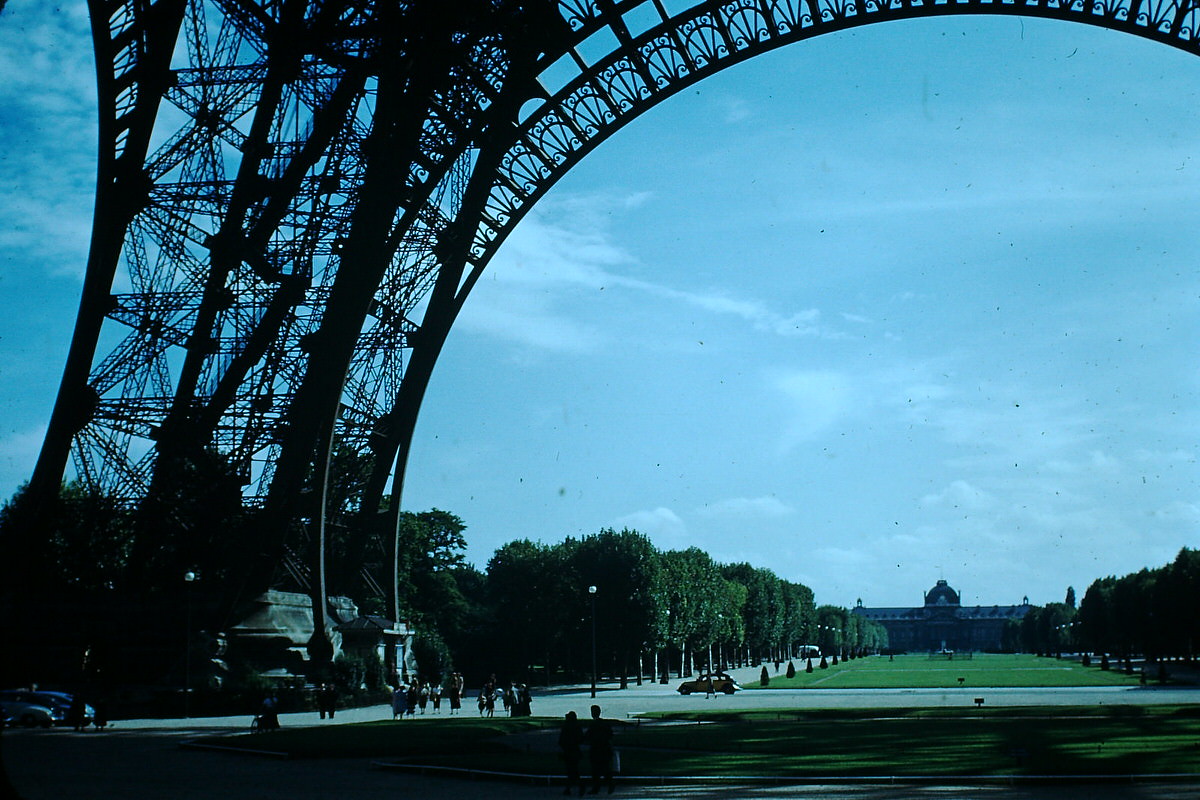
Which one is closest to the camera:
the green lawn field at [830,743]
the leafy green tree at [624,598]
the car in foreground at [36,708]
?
the green lawn field at [830,743]

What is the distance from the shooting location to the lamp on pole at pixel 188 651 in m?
41.3

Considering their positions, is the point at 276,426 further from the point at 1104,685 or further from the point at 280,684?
the point at 1104,685

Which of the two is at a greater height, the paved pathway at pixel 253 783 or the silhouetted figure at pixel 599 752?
the silhouetted figure at pixel 599 752

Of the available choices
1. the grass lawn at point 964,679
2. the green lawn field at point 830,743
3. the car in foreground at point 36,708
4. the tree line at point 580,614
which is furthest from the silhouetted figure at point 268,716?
the grass lawn at point 964,679

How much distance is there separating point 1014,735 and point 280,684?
Answer: 1072 inches

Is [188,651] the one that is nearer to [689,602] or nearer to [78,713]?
[78,713]

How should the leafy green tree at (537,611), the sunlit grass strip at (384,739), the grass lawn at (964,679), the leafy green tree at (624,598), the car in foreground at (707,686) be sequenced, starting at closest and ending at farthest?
the sunlit grass strip at (384,739)
the car in foreground at (707,686)
the grass lawn at (964,679)
the leafy green tree at (624,598)
the leafy green tree at (537,611)

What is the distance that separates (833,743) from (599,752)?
412 inches

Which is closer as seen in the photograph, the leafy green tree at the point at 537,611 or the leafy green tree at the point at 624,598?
the leafy green tree at the point at 624,598

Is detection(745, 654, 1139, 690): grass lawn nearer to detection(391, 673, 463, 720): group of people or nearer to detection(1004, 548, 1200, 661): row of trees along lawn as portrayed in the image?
detection(1004, 548, 1200, 661): row of trees along lawn

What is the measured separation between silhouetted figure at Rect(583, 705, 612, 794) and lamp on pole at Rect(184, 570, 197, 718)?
24.6 metres

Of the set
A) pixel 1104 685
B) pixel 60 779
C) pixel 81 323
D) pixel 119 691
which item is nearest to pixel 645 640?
pixel 1104 685

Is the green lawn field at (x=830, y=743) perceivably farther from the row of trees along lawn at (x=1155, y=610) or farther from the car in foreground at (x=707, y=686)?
the row of trees along lawn at (x=1155, y=610)

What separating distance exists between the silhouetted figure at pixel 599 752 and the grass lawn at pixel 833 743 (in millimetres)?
2358
